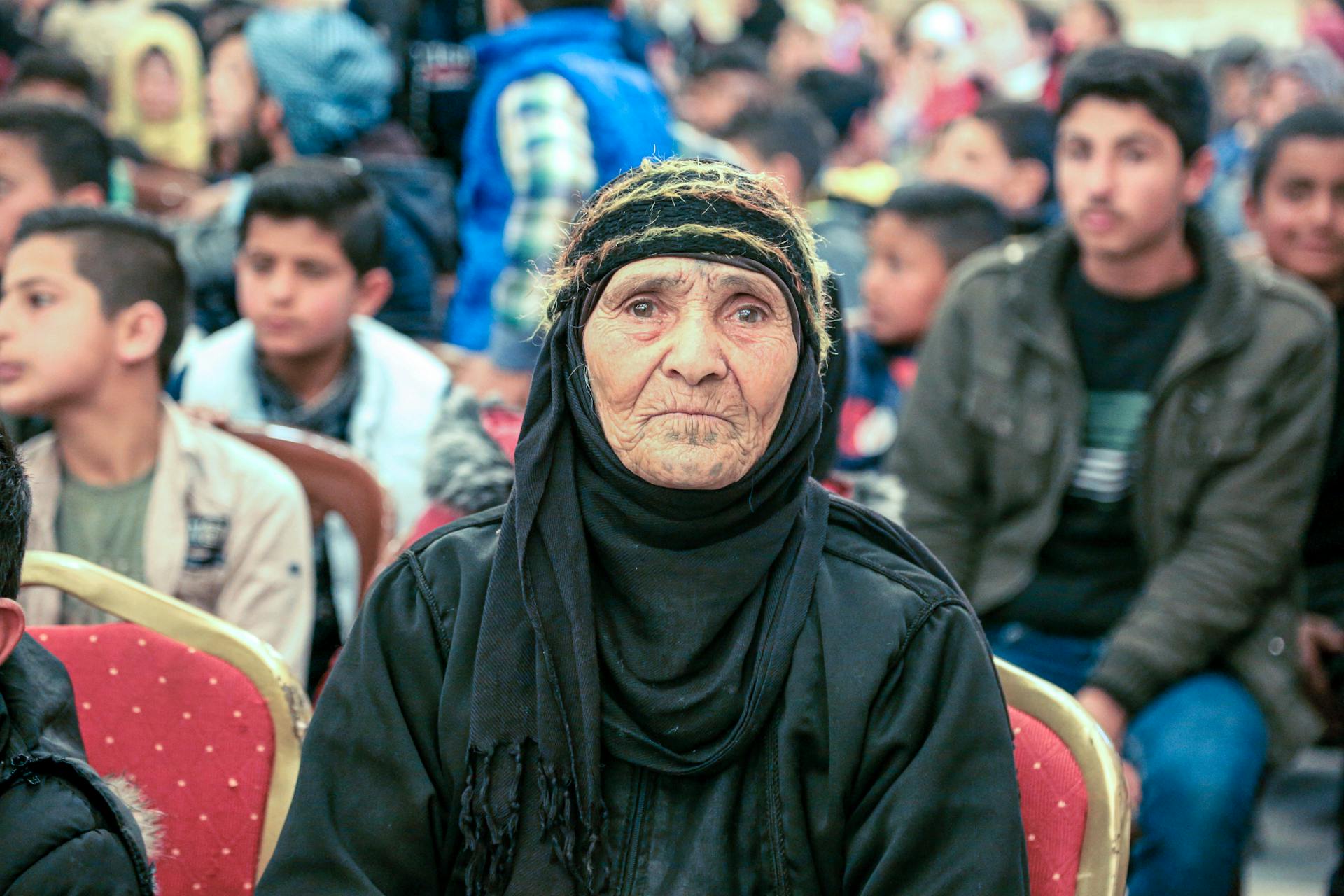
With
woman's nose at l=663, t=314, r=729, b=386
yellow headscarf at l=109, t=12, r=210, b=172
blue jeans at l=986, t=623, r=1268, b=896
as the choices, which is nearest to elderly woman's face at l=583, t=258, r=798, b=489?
woman's nose at l=663, t=314, r=729, b=386

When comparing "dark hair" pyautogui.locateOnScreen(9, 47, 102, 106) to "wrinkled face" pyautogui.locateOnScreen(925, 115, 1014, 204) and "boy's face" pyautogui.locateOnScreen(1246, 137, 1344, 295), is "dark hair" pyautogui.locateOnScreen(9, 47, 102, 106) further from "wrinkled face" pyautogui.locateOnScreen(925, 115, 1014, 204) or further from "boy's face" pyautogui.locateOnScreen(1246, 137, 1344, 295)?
"boy's face" pyautogui.locateOnScreen(1246, 137, 1344, 295)

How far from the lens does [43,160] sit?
161 inches

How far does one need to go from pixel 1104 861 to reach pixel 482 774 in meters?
0.75

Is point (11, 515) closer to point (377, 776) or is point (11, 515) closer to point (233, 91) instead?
point (377, 776)

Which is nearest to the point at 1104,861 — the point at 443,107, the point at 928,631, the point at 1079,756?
the point at 1079,756

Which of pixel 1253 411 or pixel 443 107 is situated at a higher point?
pixel 443 107

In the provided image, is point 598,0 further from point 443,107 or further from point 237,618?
point 237,618

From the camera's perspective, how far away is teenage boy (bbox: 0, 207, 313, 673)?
2.76 metres

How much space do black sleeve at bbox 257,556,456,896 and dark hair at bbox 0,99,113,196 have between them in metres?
2.87

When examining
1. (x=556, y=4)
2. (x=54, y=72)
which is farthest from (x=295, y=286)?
(x=54, y=72)

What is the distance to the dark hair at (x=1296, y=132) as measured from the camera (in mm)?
3777

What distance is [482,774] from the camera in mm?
1661

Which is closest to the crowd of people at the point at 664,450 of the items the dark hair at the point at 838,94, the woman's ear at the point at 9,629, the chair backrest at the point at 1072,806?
the woman's ear at the point at 9,629

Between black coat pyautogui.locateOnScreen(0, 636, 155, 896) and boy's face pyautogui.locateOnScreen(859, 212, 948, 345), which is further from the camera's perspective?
boy's face pyautogui.locateOnScreen(859, 212, 948, 345)
